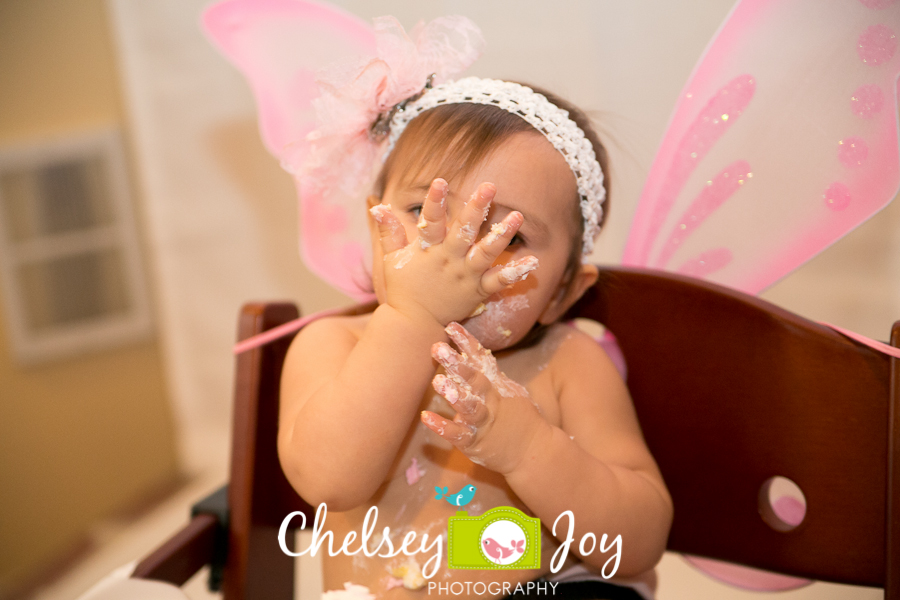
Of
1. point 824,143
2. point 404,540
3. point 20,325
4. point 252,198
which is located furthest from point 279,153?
point 20,325

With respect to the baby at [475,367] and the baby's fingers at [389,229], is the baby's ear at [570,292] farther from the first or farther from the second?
the baby's fingers at [389,229]

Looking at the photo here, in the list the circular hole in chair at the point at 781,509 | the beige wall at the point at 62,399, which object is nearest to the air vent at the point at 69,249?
the beige wall at the point at 62,399

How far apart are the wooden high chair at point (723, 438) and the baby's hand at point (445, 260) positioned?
25 centimetres

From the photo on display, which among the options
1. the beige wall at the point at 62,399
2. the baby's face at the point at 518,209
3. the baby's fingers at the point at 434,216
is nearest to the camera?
the baby's fingers at the point at 434,216

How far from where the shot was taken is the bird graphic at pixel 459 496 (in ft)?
2.19

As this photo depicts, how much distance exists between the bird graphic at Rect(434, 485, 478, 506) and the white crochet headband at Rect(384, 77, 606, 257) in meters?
0.30

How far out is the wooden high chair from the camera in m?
0.65

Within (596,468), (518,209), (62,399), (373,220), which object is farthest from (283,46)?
(62,399)

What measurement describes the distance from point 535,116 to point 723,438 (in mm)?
392

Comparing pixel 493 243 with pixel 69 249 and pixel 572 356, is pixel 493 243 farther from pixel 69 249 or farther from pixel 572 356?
pixel 69 249

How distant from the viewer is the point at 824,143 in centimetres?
70

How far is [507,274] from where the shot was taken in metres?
0.55

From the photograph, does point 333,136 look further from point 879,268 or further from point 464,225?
point 879,268

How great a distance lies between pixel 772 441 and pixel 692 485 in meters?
0.10
